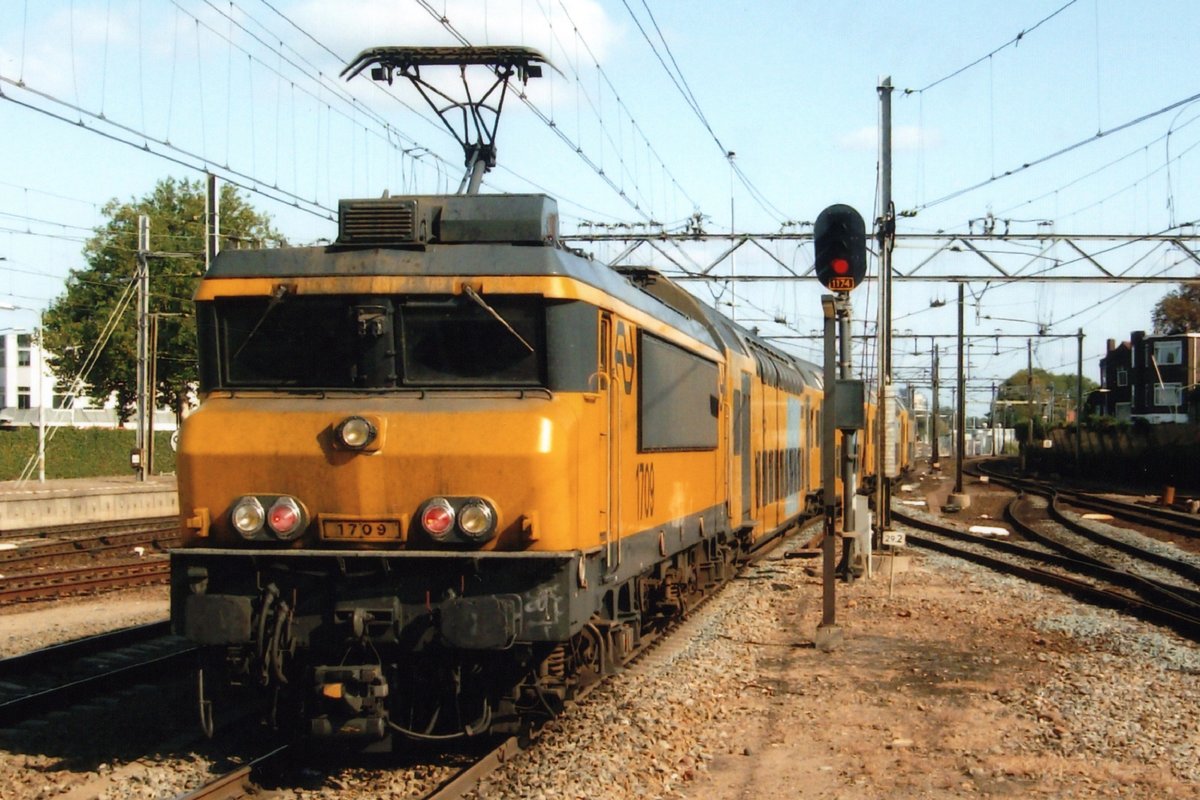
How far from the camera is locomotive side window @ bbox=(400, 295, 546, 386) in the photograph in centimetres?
779

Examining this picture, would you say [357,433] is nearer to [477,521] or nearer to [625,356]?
[477,521]

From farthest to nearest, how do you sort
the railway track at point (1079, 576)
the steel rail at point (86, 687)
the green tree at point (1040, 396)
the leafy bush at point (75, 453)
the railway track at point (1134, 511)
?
1. the green tree at point (1040, 396)
2. the leafy bush at point (75, 453)
3. the railway track at point (1134, 511)
4. the railway track at point (1079, 576)
5. the steel rail at point (86, 687)

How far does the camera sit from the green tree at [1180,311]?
87812 mm

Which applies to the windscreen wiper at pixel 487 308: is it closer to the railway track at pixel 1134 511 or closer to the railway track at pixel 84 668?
the railway track at pixel 84 668

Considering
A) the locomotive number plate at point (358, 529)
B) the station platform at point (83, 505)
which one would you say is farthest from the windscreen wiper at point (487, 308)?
the station platform at point (83, 505)

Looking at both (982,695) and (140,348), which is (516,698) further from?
(140,348)

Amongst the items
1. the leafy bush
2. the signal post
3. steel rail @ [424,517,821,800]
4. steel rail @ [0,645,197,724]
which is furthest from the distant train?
the leafy bush

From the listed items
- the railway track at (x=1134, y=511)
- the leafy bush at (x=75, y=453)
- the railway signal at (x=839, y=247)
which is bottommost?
the railway track at (x=1134, y=511)

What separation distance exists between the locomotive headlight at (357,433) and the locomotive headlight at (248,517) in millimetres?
641

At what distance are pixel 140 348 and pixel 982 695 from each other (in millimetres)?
30919

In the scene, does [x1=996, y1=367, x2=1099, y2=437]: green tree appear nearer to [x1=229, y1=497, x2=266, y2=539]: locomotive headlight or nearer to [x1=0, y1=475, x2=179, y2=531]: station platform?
[x1=0, y1=475, x2=179, y2=531]: station platform

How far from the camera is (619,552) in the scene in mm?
8742

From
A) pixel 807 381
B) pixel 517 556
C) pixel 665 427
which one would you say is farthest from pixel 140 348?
pixel 517 556

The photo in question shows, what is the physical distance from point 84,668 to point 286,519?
5.04 m
